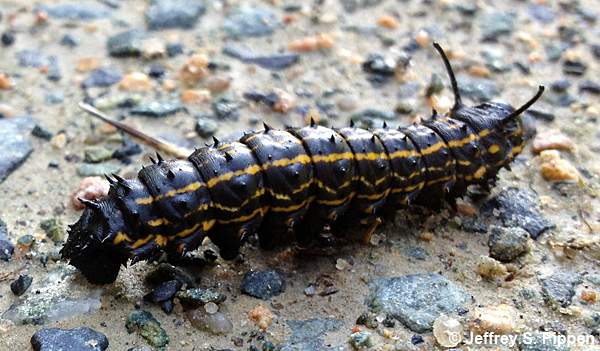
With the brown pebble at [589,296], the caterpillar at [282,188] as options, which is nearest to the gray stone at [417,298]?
the caterpillar at [282,188]

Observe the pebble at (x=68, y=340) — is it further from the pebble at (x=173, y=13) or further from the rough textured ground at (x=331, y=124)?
the pebble at (x=173, y=13)

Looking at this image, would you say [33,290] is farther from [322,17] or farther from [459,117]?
[322,17]

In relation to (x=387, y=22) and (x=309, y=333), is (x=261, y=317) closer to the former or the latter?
(x=309, y=333)

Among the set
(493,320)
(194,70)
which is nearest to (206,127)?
(194,70)

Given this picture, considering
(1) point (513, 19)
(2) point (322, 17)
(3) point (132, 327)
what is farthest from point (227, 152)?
(1) point (513, 19)

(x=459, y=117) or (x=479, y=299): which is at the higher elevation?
(x=459, y=117)

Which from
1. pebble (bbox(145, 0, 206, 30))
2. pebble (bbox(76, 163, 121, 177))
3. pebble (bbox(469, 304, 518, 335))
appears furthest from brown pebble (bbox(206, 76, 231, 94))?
pebble (bbox(469, 304, 518, 335))

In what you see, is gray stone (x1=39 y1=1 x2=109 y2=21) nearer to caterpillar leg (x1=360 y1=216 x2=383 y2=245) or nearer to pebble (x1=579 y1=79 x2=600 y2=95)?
caterpillar leg (x1=360 y1=216 x2=383 y2=245)
